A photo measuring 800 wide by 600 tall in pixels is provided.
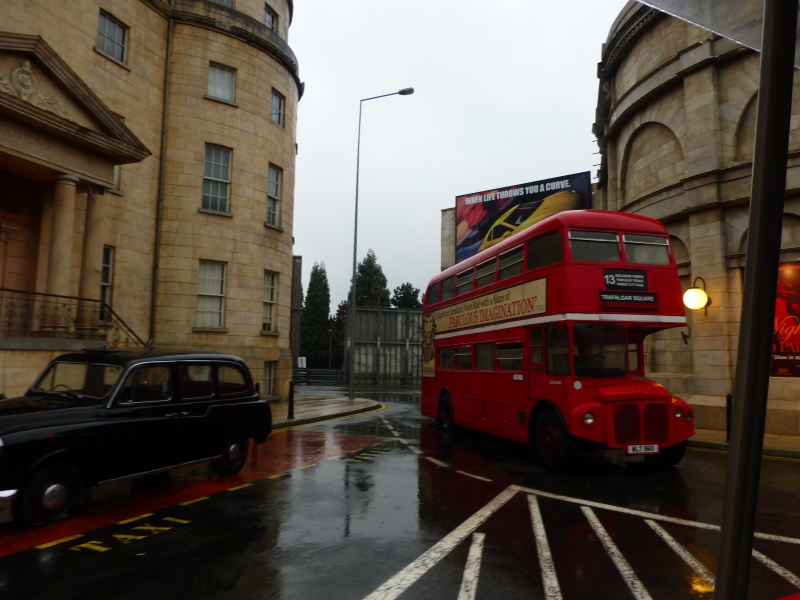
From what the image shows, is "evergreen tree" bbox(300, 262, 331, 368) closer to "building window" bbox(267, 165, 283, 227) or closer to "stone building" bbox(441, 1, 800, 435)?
"building window" bbox(267, 165, 283, 227)

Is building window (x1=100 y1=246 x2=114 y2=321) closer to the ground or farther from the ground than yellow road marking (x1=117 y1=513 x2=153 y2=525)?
farther from the ground

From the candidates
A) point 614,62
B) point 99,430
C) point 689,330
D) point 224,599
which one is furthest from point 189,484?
point 614,62

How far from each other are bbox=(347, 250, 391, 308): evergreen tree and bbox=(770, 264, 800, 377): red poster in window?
63.4 meters

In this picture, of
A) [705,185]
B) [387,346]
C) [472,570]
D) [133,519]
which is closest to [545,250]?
[472,570]

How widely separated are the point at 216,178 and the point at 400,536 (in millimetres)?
16547

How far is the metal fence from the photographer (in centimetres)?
3731

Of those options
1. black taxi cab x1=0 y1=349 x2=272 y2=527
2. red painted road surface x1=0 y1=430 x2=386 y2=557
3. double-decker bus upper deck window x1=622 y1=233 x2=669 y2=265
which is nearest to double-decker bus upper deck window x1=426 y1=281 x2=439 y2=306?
red painted road surface x1=0 y1=430 x2=386 y2=557

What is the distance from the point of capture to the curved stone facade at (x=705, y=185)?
14203mm

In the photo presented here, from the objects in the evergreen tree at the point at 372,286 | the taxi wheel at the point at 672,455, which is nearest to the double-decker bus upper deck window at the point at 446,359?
the taxi wheel at the point at 672,455

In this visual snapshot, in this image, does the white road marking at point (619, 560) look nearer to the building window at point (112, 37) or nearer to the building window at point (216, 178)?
the building window at point (216, 178)

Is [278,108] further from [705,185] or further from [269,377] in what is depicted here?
[705,185]

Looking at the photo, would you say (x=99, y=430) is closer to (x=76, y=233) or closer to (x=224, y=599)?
(x=224, y=599)

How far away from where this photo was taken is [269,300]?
2092cm

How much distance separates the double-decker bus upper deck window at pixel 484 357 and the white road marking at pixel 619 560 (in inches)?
219
